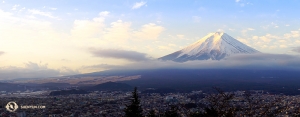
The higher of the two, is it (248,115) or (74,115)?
(248,115)

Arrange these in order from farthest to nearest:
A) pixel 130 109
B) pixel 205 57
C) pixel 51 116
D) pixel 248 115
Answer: pixel 205 57
pixel 51 116
pixel 130 109
pixel 248 115

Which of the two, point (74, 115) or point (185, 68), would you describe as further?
point (185, 68)

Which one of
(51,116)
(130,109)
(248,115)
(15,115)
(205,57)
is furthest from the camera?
(205,57)

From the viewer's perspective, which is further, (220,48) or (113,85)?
(220,48)

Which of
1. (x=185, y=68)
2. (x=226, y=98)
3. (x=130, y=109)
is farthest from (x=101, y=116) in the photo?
(x=185, y=68)

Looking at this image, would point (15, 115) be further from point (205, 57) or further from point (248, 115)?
point (205, 57)

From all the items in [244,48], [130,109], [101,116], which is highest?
[244,48]

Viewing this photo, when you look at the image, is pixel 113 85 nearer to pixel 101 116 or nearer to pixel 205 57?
pixel 101 116

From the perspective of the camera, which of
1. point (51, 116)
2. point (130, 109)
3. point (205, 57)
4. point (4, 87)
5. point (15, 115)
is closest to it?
point (130, 109)

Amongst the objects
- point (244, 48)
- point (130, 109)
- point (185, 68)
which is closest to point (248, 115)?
point (130, 109)
